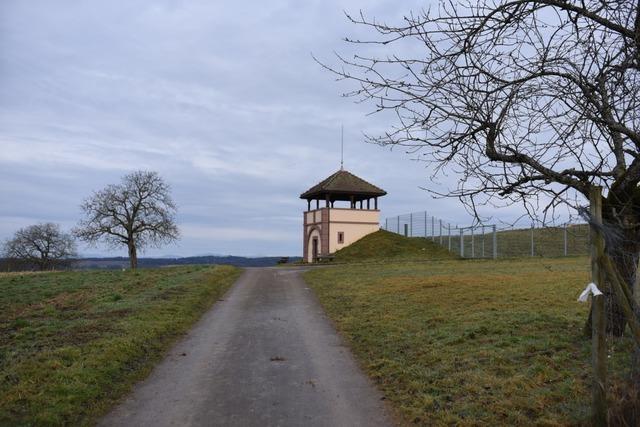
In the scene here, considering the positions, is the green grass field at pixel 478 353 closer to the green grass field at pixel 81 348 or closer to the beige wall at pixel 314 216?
the green grass field at pixel 81 348

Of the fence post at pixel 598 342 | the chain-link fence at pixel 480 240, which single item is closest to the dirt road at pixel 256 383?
the fence post at pixel 598 342

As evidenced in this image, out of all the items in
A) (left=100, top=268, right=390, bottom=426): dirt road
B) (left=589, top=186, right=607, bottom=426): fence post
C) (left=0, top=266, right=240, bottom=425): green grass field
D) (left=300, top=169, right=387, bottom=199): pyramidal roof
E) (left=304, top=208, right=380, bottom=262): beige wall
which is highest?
(left=300, top=169, right=387, bottom=199): pyramidal roof

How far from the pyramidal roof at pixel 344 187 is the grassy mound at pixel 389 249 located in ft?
11.8

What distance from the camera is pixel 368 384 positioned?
704cm

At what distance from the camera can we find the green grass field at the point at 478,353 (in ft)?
18.5

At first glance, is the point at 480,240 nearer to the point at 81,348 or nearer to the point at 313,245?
the point at 313,245

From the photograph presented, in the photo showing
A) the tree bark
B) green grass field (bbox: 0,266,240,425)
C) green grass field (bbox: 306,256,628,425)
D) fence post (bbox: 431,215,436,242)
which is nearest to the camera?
green grass field (bbox: 306,256,628,425)

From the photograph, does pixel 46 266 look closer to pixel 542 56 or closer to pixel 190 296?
pixel 190 296

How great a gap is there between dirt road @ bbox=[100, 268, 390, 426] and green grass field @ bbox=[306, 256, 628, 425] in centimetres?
44

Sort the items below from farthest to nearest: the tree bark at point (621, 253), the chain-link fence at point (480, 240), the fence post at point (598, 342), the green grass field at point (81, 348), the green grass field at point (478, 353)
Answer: the chain-link fence at point (480, 240) → the tree bark at point (621, 253) → the green grass field at point (81, 348) → the green grass field at point (478, 353) → the fence post at point (598, 342)

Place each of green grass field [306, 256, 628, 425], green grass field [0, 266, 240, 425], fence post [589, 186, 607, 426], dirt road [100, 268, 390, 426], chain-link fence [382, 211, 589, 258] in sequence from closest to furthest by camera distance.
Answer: fence post [589, 186, 607, 426]
green grass field [306, 256, 628, 425]
dirt road [100, 268, 390, 426]
green grass field [0, 266, 240, 425]
chain-link fence [382, 211, 589, 258]

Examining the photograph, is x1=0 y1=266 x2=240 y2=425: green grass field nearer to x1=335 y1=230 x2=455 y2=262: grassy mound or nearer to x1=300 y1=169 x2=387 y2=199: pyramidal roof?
x1=335 y1=230 x2=455 y2=262: grassy mound

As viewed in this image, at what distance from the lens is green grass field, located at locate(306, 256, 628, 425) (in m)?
5.65

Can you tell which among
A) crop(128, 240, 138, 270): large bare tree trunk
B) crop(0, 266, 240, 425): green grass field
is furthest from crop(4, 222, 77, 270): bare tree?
crop(0, 266, 240, 425): green grass field
